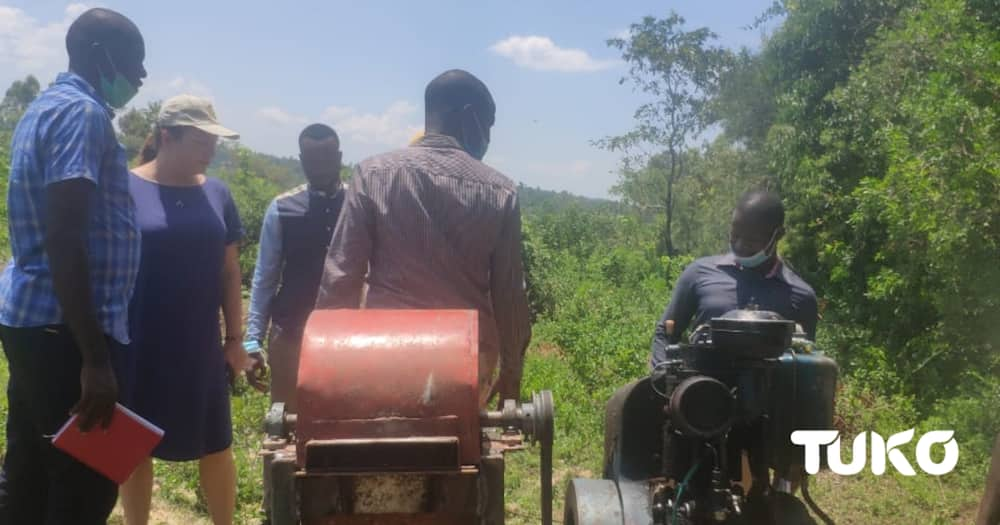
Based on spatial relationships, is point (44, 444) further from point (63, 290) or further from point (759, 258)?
point (759, 258)

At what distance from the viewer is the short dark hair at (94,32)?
236 centimetres

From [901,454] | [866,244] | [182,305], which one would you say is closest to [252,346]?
[182,305]

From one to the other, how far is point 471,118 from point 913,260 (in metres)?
5.39

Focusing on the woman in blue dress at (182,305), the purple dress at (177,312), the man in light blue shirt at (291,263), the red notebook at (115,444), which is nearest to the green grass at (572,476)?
the man in light blue shirt at (291,263)

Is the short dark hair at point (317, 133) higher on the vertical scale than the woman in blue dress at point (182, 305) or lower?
higher

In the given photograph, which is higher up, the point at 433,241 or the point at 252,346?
the point at 433,241

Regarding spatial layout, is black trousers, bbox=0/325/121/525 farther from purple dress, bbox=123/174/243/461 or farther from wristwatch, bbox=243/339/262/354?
wristwatch, bbox=243/339/262/354

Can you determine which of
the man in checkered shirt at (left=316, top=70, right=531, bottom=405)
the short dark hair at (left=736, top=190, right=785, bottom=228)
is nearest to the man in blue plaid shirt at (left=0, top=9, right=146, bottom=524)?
the man in checkered shirt at (left=316, top=70, right=531, bottom=405)

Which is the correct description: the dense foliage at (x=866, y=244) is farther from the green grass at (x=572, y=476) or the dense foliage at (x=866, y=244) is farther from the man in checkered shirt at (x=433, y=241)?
the man in checkered shirt at (x=433, y=241)

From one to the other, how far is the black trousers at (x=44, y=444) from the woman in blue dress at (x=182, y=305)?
44 cm

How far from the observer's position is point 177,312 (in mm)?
2773

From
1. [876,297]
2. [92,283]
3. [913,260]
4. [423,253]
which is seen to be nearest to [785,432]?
[423,253]

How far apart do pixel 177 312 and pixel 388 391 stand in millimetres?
1403

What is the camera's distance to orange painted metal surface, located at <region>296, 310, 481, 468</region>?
64.5 inches
